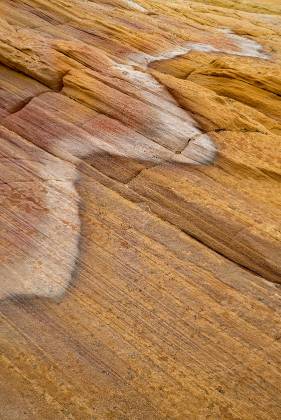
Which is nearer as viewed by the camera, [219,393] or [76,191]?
[219,393]

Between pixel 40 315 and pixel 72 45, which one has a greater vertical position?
pixel 72 45

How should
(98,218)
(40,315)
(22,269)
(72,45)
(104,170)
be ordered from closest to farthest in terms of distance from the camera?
(40,315), (22,269), (98,218), (104,170), (72,45)

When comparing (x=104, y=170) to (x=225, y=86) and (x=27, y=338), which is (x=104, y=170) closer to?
(x=27, y=338)

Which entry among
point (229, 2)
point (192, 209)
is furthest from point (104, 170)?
point (229, 2)

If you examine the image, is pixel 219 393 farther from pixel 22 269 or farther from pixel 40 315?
pixel 22 269

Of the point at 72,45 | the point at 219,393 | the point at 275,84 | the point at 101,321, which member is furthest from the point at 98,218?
the point at 275,84

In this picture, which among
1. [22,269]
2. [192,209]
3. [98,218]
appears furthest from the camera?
[192,209]
